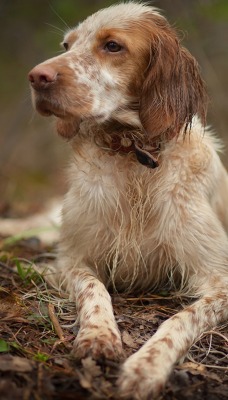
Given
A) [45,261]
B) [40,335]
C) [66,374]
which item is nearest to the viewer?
[66,374]

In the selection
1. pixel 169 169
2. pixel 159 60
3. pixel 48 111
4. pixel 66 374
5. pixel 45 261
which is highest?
pixel 159 60

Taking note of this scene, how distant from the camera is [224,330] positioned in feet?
10.0

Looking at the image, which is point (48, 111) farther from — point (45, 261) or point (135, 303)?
point (45, 261)

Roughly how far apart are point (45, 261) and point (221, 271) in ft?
4.68

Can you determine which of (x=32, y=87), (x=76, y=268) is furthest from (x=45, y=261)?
(x=32, y=87)

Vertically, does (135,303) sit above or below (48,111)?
below

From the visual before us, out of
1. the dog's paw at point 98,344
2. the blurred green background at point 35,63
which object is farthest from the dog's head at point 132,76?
the blurred green background at point 35,63

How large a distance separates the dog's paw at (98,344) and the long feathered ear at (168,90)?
105 cm

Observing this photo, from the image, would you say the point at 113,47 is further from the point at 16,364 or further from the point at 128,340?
the point at 16,364

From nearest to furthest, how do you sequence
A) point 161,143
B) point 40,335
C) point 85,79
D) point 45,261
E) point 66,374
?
point 66,374 → point 40,335 → point 85,79 → point 161,143 → point 45,261

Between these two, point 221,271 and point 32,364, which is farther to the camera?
point 221,271

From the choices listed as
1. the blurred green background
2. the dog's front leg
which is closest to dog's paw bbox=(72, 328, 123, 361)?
the dog's front leg

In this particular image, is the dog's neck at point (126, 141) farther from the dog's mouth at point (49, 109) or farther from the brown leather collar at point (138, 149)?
the dog's mouth at point (49, 109)

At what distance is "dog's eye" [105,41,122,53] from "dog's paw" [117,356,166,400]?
5.13ft
